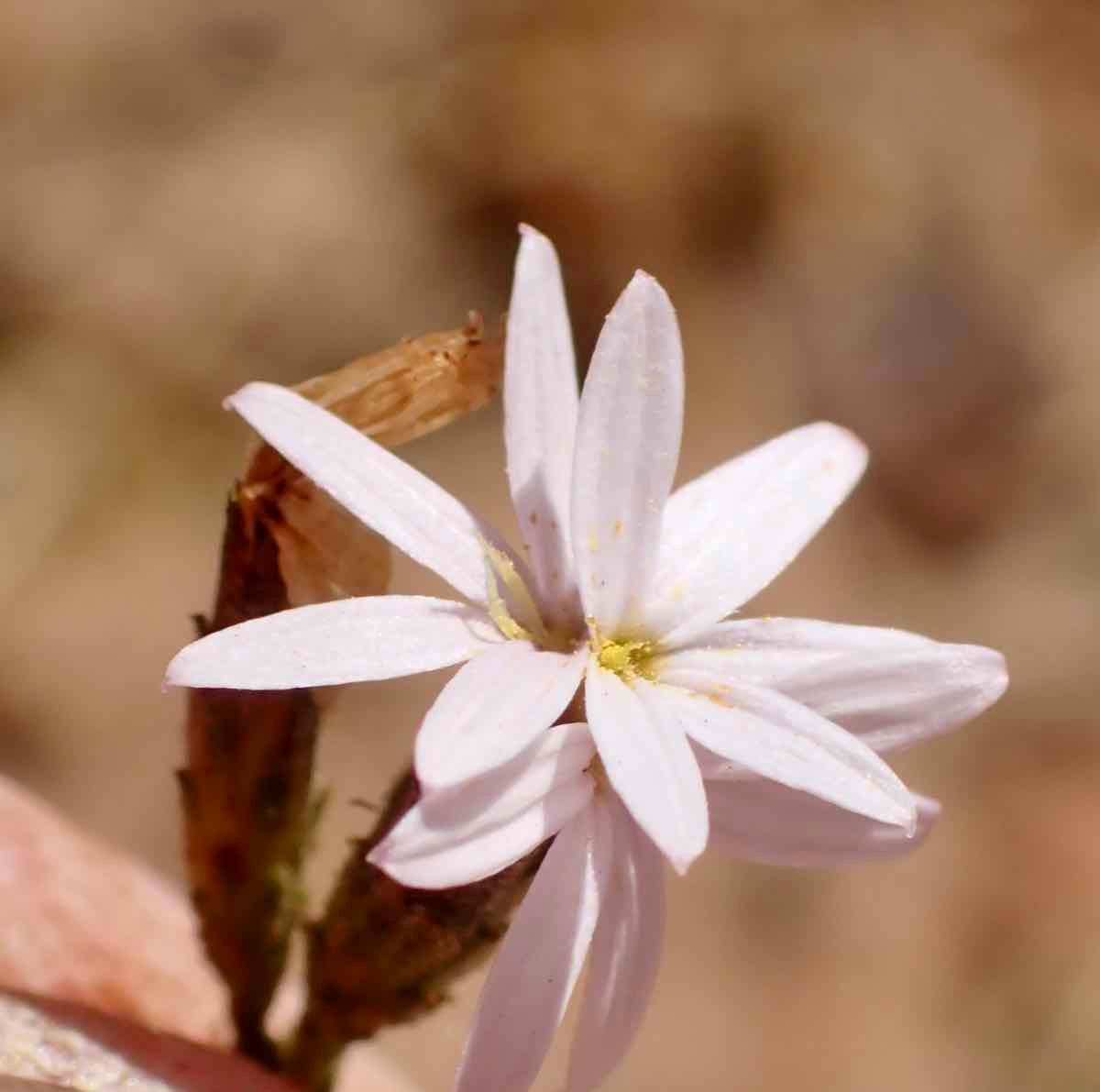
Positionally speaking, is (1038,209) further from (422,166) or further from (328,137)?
(328,137)

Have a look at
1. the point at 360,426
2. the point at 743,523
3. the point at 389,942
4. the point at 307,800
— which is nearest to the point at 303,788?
the point at 307,800

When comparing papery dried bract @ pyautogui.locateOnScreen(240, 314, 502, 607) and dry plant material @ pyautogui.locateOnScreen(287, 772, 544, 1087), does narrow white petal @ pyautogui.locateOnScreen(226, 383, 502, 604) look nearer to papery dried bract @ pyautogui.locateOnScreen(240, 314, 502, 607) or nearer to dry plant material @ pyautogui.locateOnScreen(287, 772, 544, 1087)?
papery dried bract @ pyautogui.locateOnScreen(240, 314, 502, 607)

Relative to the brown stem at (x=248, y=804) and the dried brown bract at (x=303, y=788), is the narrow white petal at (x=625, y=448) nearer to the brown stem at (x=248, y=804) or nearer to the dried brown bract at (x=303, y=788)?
the dried brown bract at (x=303, y=788)

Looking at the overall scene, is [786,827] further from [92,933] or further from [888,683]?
[92,933]

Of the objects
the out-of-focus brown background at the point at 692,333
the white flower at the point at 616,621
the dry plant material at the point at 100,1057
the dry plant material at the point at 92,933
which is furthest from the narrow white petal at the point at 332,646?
the out-of-focus brown background at the point at 692,333

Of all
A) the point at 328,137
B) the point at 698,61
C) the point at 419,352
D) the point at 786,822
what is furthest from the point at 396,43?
the point at 786,822

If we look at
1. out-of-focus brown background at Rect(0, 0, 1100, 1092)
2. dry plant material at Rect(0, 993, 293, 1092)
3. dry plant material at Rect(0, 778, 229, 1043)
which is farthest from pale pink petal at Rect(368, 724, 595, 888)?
out-of-focus brown background at Rect(0, 0, 1100, 1092)
